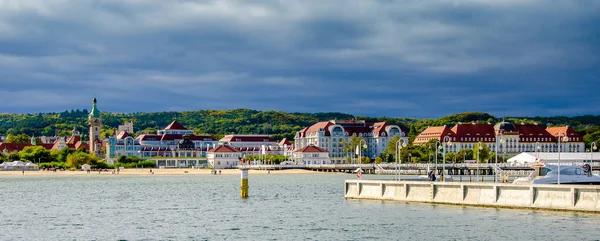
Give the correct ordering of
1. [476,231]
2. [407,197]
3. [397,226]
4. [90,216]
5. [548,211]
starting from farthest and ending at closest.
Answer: [407,197]
[90,216]
[548,211]
[397,226]
[476,231]

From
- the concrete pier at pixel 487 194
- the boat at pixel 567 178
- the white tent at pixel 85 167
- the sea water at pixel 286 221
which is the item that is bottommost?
the white tent at pixel 85 167

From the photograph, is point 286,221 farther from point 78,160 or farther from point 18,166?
point 78,160

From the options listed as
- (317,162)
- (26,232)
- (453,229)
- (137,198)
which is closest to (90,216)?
(26,232)

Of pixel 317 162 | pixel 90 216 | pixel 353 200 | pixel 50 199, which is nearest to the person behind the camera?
pixel 90 216

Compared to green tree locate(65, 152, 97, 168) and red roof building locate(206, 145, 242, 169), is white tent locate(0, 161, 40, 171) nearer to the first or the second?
green tree locate(65, 152, 97, 168)

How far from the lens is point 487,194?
4847 centimetres

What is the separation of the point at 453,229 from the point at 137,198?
→ 34843mm

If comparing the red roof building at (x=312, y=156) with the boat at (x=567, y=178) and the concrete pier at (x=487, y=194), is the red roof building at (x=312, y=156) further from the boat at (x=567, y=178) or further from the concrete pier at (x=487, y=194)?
the boat at (x=567, y=178)

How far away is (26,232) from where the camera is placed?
41188 mm

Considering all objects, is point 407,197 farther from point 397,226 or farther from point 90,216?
point 90,216

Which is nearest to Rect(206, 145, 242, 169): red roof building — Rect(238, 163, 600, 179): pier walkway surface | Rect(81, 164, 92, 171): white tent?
Rect(238, 163, 600, 179): pier walkway surface

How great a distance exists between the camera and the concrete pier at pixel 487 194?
4309cm

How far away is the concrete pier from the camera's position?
43094 millimetres

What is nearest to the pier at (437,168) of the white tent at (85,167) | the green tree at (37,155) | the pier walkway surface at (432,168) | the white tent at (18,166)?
Result: the pier walkway surface at (432,168)
